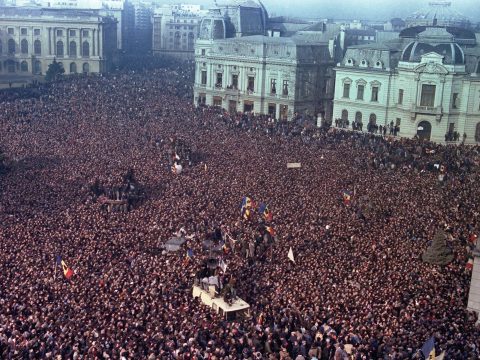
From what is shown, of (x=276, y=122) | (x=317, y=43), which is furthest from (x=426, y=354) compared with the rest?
(x=317, y=43)

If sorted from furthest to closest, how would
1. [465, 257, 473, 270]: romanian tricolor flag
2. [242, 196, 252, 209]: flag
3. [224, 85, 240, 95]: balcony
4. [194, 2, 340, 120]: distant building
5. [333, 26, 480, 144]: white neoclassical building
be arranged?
[224, 85, 240, 95]: balcony < [194, 2, 340, 120]: distant building < [333, 26, 480, 144]: white neoclassical building < [242, 196, 252, 209]: flag < [465, 257, 473, 270]: romanian tricolor flag

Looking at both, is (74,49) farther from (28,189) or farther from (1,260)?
(1,260)

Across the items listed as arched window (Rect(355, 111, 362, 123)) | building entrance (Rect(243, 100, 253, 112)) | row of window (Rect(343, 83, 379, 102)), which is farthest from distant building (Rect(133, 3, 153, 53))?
arched window (Rect(355, 111, 362, 123))

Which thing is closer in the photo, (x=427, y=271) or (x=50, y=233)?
(x=427, y=271)

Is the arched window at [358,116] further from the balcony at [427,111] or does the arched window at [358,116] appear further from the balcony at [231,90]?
the balcony at [231,90]

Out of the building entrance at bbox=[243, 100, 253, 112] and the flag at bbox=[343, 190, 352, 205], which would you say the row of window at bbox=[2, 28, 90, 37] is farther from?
the flag at bbox=[343, 190, 352, 205]

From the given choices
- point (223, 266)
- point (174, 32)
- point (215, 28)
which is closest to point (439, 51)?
point (215, 28)

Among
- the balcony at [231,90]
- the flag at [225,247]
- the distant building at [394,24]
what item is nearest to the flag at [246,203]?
the flag at [225,247]
